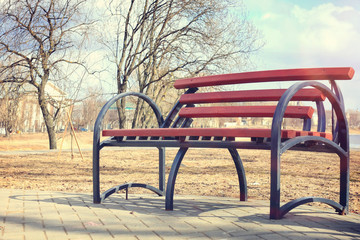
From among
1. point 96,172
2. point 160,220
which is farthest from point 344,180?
point 96,172

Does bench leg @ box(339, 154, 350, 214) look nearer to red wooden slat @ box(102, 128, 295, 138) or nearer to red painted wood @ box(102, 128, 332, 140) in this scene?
red painted wood @ box(102, 128, 332, 140)

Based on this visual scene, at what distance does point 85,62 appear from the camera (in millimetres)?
14625

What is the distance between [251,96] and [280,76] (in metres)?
0.33

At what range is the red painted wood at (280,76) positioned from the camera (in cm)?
318

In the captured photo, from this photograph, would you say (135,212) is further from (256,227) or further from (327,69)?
(327,69)

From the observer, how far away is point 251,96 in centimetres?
370

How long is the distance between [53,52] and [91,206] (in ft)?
37.8

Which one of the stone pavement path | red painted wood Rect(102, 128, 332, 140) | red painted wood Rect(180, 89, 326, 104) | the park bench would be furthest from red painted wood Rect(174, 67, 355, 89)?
the stone pavement path

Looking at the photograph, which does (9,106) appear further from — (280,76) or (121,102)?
(280,76)

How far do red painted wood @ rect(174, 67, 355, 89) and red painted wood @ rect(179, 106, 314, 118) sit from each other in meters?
0.27

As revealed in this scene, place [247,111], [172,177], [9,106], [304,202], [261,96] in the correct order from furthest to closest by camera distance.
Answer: [9,106] < [261,96] < [247,111] < [172,177] < [304,202]

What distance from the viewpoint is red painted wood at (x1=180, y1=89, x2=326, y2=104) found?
339 cm

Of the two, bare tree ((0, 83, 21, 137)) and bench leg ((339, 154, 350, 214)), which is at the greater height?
bare tree ((0, 83, 21, 137))

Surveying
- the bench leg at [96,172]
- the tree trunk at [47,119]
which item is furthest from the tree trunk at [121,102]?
the bench leg at [96,172]
